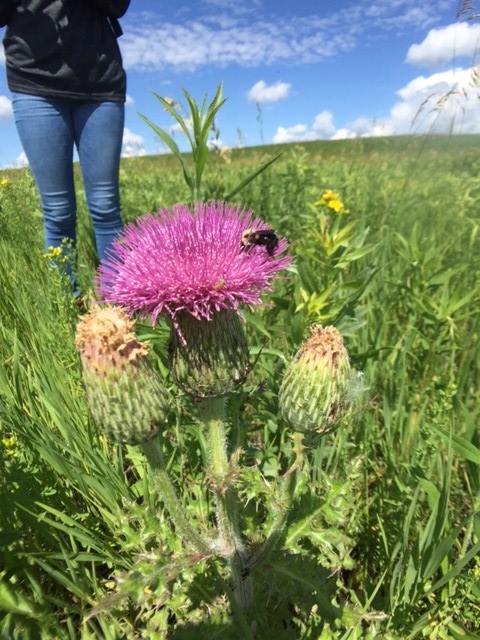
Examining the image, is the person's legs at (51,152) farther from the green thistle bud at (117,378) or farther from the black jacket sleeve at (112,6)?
the green thistle bud at (117,378)

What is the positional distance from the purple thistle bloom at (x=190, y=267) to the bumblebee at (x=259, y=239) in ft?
0.04

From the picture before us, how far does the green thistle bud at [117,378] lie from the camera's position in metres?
1.36

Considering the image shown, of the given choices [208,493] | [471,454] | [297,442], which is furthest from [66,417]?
[471,454]

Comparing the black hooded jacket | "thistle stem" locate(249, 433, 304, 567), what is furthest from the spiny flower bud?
the black hooded jacket

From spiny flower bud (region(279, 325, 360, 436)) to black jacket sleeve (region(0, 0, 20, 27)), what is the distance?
10.7ft

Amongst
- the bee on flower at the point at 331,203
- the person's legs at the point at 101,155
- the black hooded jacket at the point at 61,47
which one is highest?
the black hooded jacket at the point at 61,47

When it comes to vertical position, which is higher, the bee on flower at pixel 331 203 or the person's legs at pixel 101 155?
the person's legs at pixel 101 155

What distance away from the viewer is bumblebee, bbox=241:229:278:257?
1611 mm

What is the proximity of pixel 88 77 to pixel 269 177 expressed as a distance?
11.1ft

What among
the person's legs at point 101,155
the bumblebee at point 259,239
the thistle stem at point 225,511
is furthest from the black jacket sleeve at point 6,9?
the thistle stem at point 225,511

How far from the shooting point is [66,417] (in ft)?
5.98

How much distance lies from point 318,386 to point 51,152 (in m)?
3.11

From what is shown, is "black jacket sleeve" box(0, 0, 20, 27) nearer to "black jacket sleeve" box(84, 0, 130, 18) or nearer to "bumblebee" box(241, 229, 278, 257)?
"black jacket sleeve" box(84, 0, 130, 18)

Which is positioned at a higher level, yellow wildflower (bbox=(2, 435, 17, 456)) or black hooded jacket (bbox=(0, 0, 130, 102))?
black hooded jacket (bbox=(0, 0, 130, 102))
